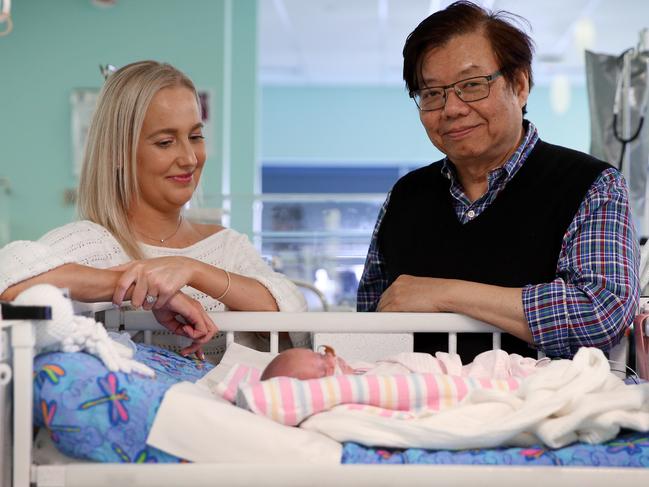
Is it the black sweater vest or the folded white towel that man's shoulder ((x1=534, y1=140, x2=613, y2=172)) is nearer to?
the black sweater vest

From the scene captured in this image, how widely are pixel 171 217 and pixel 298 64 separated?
24.9 feet

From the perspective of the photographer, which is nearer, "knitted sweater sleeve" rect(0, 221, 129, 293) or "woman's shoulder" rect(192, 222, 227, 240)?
"knitted sweater sleeve" rect(0, 221, 129, 293)

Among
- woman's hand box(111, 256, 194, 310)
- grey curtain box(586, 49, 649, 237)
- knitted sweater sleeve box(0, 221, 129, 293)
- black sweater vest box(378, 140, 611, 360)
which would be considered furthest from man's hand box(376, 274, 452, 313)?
grey curtain box(586, 49, 649, 237)

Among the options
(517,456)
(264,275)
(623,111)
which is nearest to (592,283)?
(517,456)

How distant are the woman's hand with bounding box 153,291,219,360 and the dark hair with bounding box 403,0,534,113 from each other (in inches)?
23.6

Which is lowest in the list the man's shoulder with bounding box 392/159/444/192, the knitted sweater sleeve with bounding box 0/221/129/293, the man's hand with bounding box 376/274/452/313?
the man's hand with bounding box 376/274/452/313

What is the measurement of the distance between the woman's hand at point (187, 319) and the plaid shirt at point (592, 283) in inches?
19.8

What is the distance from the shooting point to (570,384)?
1.02 meters

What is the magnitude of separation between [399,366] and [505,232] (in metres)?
0.44

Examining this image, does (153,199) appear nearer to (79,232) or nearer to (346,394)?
(79,232)

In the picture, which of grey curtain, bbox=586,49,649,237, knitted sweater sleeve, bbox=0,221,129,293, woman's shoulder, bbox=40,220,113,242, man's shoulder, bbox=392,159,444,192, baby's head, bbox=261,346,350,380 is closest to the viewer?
baby's head, bbox=261,346,350,380

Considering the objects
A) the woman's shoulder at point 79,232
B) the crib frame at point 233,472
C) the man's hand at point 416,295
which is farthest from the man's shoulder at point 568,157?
the woman's shoulder at point 79,232

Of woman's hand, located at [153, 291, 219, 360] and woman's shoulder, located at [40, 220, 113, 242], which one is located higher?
woman's shoulder, located at [40, 220, 113, 242]

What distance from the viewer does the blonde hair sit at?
158cm
